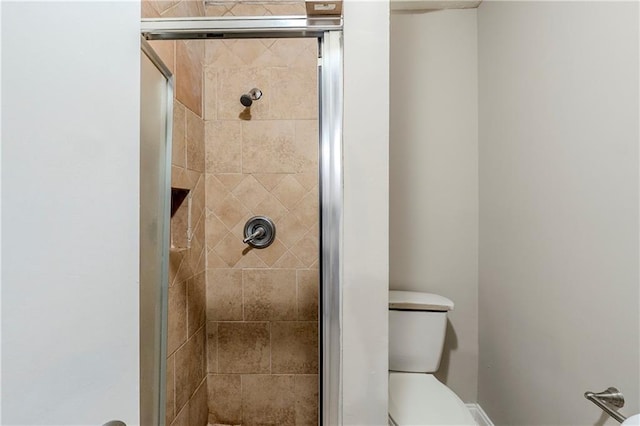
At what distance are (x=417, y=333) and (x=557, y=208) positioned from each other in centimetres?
83

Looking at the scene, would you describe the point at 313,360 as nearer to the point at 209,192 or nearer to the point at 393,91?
the point at 209,192

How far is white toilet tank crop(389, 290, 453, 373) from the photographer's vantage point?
61.4 inches

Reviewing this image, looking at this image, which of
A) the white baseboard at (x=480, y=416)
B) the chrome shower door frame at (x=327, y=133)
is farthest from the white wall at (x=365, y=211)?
the white baseboard at (x=480, y=416)

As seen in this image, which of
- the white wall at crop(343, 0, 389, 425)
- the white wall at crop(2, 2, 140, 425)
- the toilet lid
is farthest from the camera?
the toilet lid

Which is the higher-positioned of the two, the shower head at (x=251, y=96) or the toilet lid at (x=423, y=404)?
the shower head at (x=251, y=96)

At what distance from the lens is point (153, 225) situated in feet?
2.85

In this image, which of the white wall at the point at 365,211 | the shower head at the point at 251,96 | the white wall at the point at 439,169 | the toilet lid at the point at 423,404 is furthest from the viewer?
the white wall at the point at 439,169

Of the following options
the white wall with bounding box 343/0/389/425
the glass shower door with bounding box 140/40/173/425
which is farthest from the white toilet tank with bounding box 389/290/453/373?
the glass shower door with bounding box 140/40/173/425

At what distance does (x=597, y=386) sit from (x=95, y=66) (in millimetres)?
1527

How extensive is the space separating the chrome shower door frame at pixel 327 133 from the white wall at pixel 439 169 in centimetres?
105

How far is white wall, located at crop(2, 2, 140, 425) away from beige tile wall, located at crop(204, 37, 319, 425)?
1.03m

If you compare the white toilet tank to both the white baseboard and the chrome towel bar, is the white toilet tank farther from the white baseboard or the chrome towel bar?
the chrome towel bar

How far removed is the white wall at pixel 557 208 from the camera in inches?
35.6

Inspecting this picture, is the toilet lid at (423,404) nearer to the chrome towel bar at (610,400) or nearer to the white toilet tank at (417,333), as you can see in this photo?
the white toilet tank at (417,333)
